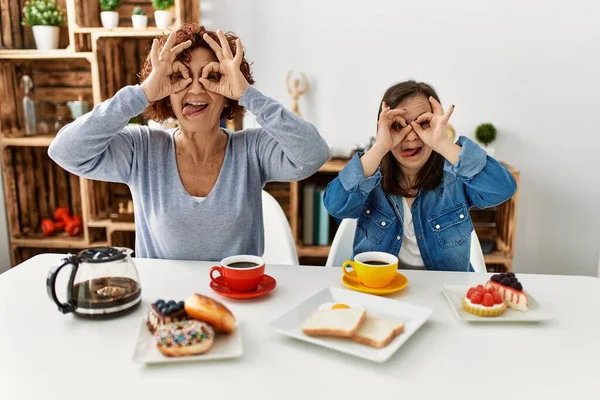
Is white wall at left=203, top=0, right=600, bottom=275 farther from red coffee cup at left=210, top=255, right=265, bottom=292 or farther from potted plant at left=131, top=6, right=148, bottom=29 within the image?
red coffee cup at left=210, top=255, right=265, bottom=292

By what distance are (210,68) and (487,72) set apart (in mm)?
1793

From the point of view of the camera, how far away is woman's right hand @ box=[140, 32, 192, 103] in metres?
1.38

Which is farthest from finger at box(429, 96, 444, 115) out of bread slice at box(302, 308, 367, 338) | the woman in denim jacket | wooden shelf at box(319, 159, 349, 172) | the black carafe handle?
wooden shelf at box(319, 159, 349, 172)

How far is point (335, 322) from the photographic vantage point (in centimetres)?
98

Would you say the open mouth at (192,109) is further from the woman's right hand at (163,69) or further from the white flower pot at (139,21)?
the white flower pot at (139,21)

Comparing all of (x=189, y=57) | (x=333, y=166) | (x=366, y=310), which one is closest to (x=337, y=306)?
(x=366, y=310)

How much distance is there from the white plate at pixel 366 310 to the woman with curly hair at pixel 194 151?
0.47 m

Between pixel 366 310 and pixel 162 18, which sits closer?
pixel 366 310

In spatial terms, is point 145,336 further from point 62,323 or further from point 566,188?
point 566,188

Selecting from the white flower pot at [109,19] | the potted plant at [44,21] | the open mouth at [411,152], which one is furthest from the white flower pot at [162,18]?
the open mouth at [411,152]

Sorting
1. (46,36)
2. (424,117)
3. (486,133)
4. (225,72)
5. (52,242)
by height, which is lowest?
(52,242)

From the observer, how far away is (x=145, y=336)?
0.95m

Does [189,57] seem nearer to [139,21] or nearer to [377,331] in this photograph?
[377,331]

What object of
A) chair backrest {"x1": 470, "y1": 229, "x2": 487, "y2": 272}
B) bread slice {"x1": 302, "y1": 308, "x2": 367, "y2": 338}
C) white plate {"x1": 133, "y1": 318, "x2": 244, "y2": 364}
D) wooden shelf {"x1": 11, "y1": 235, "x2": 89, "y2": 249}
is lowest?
wooden shelf {"x1": 11, "y1": 235, "x2": 89, "y2": 249}
